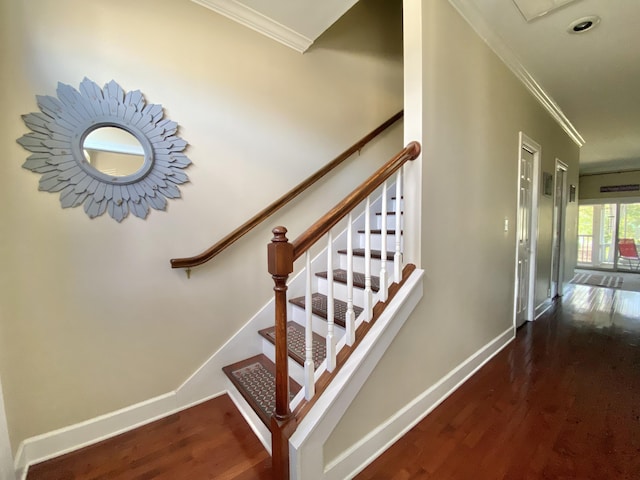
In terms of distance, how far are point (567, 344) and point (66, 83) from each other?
430cm

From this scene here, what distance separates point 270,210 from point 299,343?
3.03 feet

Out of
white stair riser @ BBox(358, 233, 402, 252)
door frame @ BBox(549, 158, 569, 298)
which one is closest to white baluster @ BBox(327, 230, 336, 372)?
white stair riser @ BBox(358, 233, 402, 252)

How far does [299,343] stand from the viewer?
171cm

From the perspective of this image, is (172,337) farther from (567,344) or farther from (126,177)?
(567,344)

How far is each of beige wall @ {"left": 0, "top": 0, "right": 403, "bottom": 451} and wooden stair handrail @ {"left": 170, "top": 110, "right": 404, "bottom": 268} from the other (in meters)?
0.10

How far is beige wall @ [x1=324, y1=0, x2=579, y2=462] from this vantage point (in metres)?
1.49

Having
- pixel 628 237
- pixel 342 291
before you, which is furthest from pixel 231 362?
pixel 628 237

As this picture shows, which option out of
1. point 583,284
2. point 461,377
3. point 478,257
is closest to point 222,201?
point 478,257

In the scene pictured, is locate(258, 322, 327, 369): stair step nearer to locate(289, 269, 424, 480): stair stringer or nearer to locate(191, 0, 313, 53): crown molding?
locate(289, 269, 424, 480): stair stringer

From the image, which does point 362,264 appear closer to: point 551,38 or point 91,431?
point 91,431

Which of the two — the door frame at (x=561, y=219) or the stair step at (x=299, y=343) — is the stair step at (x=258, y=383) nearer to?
the stair step at (x=299, y=343)

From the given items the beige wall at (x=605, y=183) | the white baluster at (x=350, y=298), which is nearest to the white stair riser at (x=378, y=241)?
the white baluster at (x=350, y=298)

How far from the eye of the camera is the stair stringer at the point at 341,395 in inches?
42.2

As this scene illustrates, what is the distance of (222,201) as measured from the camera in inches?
72.4
